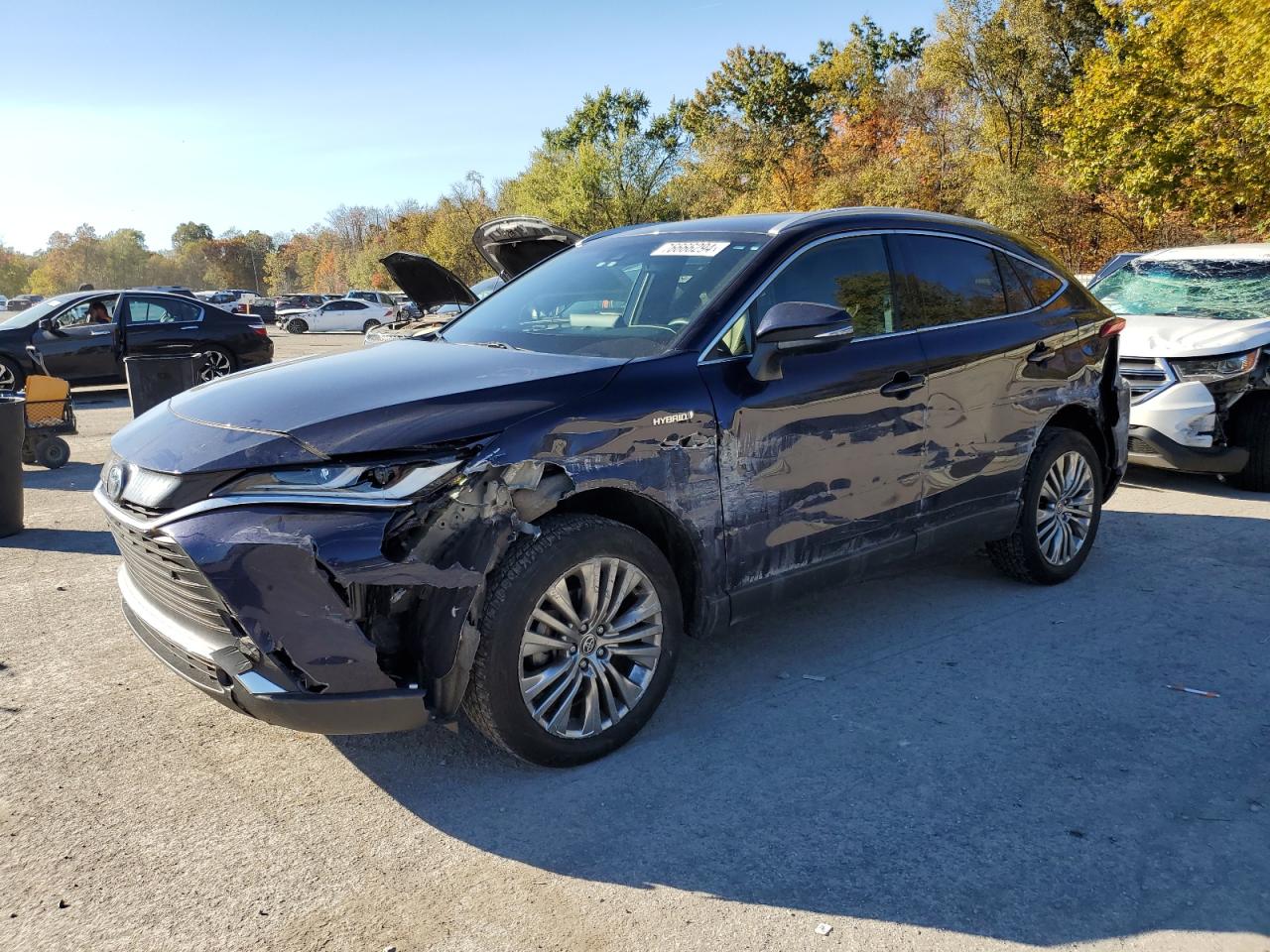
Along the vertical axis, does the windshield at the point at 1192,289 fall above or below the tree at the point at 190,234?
below

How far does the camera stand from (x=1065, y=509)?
530cm

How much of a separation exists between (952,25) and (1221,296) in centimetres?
2725

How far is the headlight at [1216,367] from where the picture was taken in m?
7.30

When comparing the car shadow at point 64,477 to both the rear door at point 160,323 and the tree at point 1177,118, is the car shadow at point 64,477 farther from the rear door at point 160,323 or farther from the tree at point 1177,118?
the tree at point 1177,118

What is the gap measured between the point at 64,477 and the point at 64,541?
275cm

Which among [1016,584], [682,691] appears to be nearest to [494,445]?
[682,691]

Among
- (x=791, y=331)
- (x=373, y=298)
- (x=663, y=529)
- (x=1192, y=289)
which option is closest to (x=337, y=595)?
(x=663, y=529)

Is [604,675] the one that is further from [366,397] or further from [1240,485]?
[1240,485]

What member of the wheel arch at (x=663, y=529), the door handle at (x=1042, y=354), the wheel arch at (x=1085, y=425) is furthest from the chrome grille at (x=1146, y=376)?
the wheel arch at (x=663, y=529)

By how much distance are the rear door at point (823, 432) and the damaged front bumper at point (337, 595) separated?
0.99 m

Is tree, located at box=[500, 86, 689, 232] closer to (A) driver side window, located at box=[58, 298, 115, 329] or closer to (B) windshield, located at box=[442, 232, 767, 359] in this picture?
(A) driver side window, located at box=[58, 298, 115, 329]

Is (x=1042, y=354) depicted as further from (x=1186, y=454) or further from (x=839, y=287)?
(x=1186, y=454)

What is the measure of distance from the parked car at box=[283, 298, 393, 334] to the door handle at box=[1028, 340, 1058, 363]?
134ft

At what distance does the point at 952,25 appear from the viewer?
103ft
